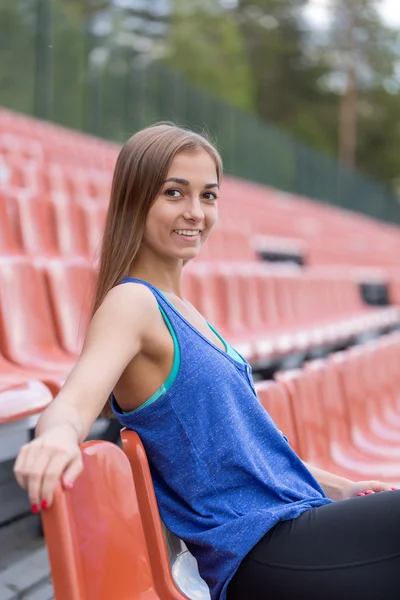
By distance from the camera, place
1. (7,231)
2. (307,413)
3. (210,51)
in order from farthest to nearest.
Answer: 1. (210,51)
2. (7,231)
3. (307,413)

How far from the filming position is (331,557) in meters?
0.83

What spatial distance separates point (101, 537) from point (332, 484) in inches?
15.4

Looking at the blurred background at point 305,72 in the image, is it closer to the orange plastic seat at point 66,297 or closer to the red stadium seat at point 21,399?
the orange plastic seat at point 66,297

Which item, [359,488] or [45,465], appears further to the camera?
[359,488]

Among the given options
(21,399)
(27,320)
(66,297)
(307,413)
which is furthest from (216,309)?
(21,399)

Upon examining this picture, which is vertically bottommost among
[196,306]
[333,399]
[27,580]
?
[27,580]

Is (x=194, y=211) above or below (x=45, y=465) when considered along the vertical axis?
above

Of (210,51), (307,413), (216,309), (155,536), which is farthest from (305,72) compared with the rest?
(155,536)

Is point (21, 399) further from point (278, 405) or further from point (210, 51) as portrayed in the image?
point (210, 51)

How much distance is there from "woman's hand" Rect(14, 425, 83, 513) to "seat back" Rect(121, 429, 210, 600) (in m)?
0.18

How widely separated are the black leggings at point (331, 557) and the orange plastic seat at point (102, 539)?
10 centimetres

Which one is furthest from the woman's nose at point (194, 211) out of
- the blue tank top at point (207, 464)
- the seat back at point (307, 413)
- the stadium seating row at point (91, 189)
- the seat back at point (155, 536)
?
the stadium seating row at point (91, 189)

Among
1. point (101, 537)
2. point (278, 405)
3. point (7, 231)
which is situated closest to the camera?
point (101, 537)

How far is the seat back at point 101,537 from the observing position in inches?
27.5
